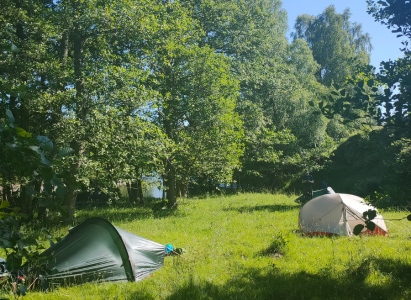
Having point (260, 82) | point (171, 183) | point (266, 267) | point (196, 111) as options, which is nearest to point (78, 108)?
point (196, 111)

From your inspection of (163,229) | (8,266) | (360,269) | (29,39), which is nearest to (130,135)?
(163,229)

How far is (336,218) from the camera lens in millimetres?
10664

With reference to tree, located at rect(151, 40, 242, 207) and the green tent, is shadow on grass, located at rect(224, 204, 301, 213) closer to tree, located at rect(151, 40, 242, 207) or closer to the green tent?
tree, located at rect(151, 40, 242, 207)

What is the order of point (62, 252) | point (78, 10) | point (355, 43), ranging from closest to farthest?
1. point (62, 252)
2. point (78, 10)
3. point (355, 43)

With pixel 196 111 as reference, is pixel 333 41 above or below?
above

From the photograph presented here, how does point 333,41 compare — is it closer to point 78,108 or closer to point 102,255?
point 78,108

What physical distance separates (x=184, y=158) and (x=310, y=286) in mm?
11322

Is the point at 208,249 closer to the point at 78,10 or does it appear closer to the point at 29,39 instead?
the point at 29,39

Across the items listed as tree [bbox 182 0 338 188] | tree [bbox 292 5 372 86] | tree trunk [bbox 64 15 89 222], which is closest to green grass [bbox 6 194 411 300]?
tree trunk [bbox 64 15 89 222]

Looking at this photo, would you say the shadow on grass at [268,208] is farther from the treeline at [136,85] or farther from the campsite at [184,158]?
the treeline at [136,85]

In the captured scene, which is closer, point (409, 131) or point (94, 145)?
point (409, 131)

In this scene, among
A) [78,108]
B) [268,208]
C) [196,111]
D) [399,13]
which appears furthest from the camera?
[196,111]

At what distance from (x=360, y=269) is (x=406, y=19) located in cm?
499

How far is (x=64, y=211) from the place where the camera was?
6.93 feet
